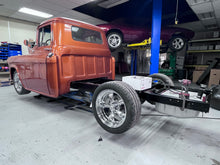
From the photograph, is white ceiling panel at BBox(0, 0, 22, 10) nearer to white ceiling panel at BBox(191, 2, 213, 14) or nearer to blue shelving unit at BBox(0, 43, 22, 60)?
blue shelving unit at BBox(0, 43, 22, 60)

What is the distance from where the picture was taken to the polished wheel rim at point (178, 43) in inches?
247

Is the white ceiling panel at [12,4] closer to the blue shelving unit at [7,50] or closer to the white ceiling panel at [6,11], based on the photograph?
the white ceiling panel at [6,11]

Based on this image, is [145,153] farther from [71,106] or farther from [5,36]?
[5,36]

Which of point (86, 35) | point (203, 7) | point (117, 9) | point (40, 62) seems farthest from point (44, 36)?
point (203, 7)

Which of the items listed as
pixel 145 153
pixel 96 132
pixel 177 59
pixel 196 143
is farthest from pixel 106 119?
pixel 177 59

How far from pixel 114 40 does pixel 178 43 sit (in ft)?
11.1

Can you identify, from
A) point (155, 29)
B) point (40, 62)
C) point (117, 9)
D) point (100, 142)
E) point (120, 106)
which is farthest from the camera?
point (117, 9)

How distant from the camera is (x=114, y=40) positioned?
5805 mm

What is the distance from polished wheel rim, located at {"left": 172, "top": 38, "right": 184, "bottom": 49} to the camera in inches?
247

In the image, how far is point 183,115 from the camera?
5.70ft

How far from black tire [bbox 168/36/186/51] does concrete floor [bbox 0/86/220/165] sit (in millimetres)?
4961

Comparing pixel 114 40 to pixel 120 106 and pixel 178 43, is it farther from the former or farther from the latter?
pixel 120 106

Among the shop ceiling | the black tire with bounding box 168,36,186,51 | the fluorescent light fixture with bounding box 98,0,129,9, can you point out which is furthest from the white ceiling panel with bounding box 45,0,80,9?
the black tire with bounding box 168,36,186,51

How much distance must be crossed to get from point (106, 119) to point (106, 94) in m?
0.39
